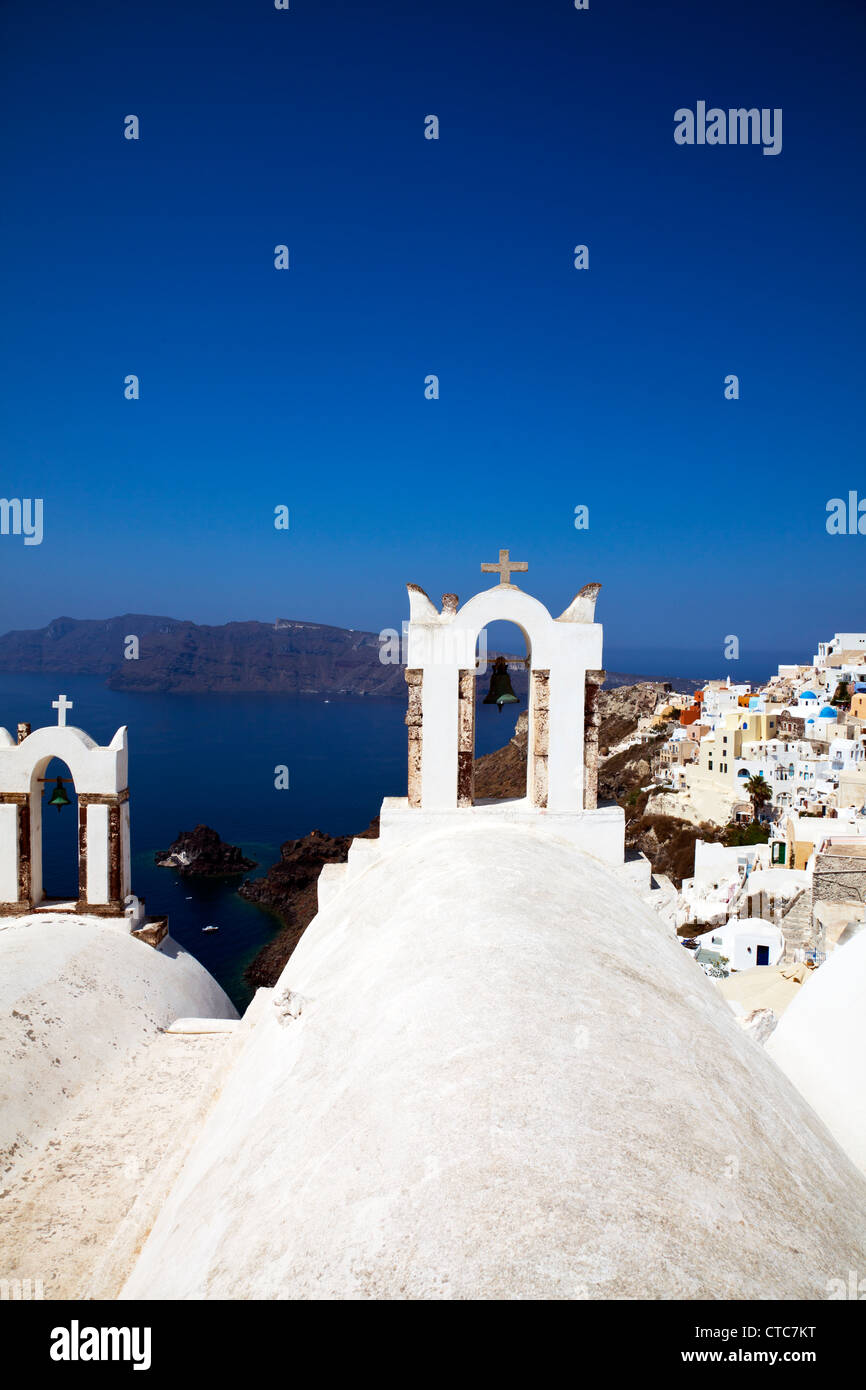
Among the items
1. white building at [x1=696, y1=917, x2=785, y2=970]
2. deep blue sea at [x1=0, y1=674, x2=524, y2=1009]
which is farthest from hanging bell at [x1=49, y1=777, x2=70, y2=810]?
white building at [x1=696, y1=917, x2=785, y2=970]

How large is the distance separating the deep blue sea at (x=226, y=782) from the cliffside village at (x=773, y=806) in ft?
55.4

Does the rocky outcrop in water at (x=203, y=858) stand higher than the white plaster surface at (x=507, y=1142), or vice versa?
the white plaster surface at (x=507, y=1142)

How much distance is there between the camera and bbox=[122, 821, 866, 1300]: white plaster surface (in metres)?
2.06

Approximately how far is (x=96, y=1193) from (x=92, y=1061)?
5.10ft

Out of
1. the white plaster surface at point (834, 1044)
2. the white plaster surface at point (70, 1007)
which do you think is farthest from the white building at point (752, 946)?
the white plaster surface at point (834, 1044)

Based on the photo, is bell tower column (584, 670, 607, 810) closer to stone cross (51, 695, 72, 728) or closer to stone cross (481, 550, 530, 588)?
stone cross (481, 550, 530, 588)

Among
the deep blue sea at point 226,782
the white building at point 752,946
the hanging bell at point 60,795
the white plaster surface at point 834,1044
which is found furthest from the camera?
the deep blue sea at point 226,782

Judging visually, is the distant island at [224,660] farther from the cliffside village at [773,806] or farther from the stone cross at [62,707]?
the stone cross at [62,707]

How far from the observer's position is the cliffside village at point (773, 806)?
21.7 meters

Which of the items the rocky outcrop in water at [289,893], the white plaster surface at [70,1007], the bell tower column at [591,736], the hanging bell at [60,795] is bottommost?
the rocky outcrop in water at [289,893]

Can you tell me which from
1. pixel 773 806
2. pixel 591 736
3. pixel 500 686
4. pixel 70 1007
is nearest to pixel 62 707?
pixel 70 1007

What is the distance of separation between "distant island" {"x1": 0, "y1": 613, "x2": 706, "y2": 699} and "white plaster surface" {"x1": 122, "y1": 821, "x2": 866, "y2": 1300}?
164 meters

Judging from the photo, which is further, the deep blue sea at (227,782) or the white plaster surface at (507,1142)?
the deep blue sea at (227,782)

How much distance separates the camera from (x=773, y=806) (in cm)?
4388
